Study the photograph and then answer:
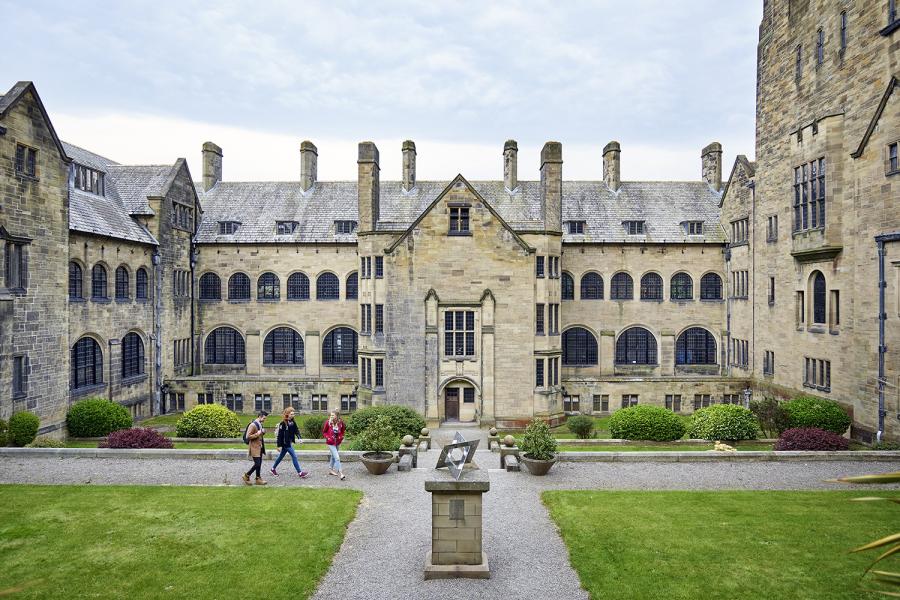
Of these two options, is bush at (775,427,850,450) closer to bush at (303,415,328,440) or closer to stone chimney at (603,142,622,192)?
bush at (303,415,328,440)

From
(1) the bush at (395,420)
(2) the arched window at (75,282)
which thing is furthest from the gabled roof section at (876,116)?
(2) the arched window at (75,282)

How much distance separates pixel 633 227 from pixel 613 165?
5443 millimetres

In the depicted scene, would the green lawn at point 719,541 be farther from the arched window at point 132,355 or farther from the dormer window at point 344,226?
the dormer window at point 344,226

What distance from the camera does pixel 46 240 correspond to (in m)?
25.7

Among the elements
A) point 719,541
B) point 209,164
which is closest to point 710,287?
point 719,541

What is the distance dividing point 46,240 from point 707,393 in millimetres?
38047

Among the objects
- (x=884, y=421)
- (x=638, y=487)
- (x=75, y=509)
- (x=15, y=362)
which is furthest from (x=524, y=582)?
(x=15, y=362)

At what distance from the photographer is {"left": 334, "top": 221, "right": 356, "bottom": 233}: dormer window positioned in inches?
1567

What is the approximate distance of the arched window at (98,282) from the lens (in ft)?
98.4

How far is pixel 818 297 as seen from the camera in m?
28.6

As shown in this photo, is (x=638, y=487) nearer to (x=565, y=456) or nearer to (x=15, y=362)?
(x=565, y=456)

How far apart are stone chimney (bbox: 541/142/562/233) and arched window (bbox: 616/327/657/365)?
35.8ft

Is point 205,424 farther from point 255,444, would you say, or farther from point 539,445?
point 539,445

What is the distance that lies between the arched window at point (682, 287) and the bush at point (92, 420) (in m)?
35.1
